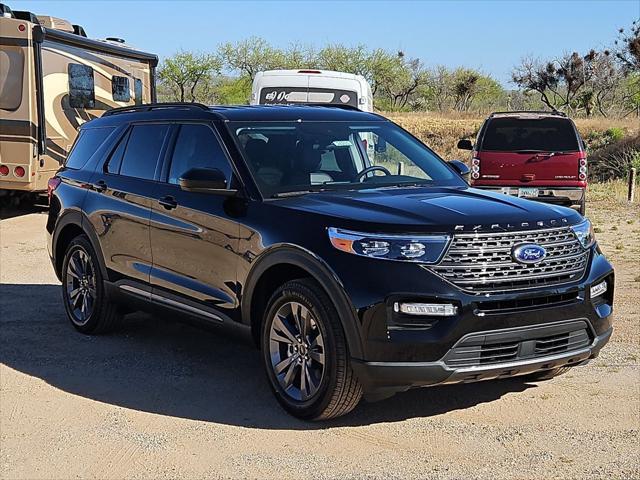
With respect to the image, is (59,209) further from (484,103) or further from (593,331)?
(484,103)

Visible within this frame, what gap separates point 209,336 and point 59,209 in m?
1.73

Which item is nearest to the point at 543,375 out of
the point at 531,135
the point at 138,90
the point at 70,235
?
the point at 70,235

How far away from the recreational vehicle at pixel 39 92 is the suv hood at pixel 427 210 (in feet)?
29.9

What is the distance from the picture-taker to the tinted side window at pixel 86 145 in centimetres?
738

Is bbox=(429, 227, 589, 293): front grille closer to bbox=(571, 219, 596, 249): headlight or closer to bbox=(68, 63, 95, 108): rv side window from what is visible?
bbox=(571, 219, 596, 249): headlight

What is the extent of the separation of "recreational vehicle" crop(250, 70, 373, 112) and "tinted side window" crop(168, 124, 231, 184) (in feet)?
30.1

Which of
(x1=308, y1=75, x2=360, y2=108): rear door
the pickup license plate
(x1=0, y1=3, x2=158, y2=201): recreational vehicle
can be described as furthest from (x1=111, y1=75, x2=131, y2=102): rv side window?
the pickup license plate

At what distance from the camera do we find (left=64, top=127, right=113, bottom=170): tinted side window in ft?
24.2

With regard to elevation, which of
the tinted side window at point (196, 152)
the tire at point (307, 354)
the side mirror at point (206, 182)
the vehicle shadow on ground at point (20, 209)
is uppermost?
the tinted side window at point (196, 152)

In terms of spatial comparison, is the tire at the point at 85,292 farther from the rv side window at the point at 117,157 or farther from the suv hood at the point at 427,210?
the suv hood at the point at 427,210

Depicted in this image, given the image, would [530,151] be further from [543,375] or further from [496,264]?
[496,264]

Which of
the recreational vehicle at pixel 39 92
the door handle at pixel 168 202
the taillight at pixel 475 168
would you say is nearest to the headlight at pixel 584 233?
the door handle at pixel 168 202

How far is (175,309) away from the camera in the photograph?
6090 millimetres

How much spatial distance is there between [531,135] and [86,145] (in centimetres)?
804
